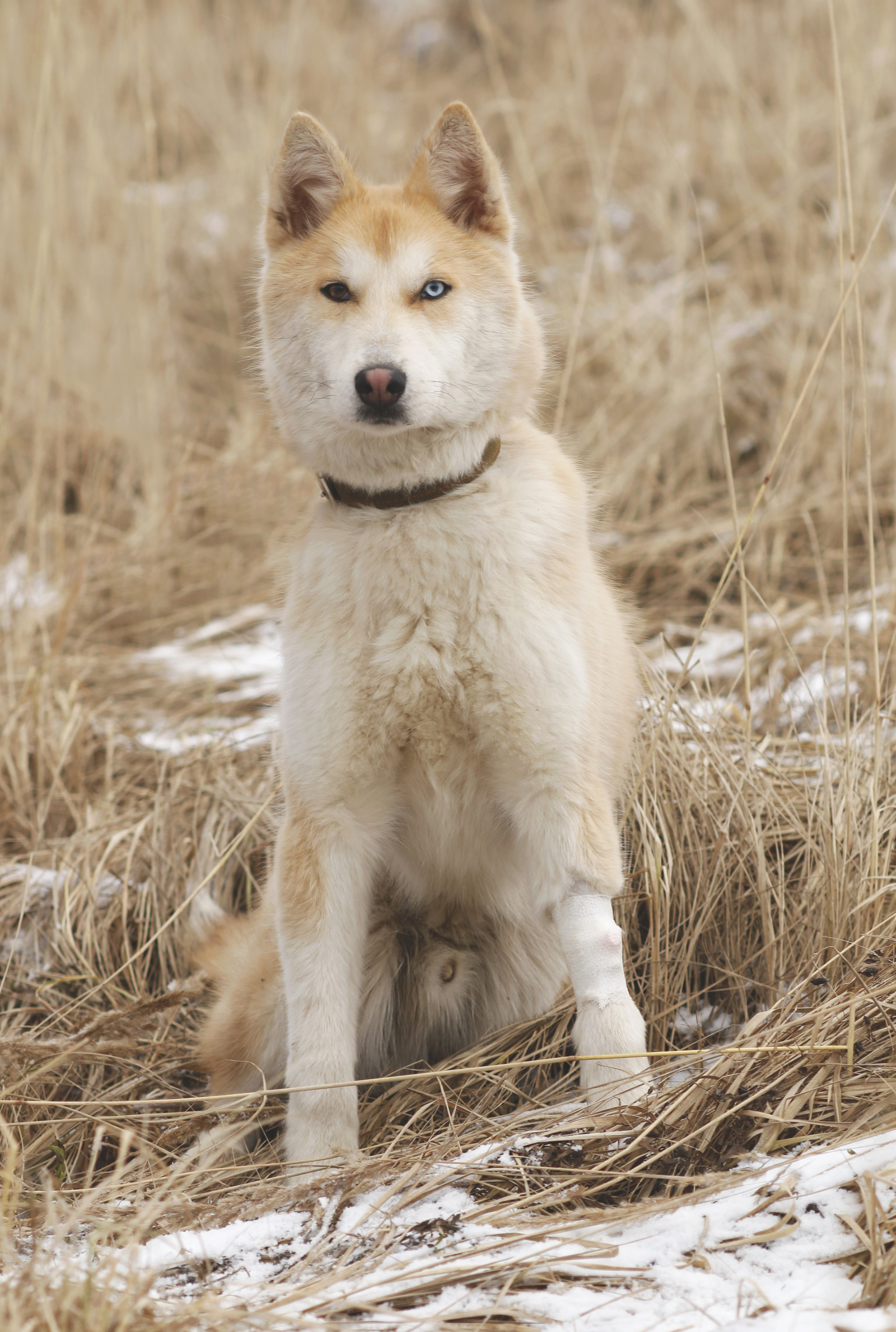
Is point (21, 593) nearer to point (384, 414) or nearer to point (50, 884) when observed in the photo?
point (50, 884)

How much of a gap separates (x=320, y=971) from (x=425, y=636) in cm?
63

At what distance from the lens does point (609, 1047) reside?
1902mm

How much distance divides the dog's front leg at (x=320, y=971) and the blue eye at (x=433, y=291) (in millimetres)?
948

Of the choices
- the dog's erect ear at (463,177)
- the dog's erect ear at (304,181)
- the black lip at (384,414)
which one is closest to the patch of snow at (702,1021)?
the black lip at (384,414)

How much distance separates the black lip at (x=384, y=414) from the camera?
1.90 metres

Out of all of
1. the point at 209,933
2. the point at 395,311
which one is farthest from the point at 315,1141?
the point at 395,311

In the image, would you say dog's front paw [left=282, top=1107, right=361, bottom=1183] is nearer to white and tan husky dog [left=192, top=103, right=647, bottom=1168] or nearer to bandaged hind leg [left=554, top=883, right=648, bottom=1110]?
white and tan husky dog [left=192, top=103, right=647, bottom=1168]

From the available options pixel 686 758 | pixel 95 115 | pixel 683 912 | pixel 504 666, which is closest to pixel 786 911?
pixel 683 912

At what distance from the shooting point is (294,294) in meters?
2.12

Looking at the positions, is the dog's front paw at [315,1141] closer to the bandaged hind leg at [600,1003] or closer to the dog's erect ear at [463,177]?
the bandaged hind leg at [600,1003]

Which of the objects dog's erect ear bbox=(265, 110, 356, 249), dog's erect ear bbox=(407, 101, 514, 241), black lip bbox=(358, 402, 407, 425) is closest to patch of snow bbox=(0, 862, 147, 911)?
black lip bbox=(358, 402, 407, 425)

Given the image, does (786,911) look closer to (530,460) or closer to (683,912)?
(683,912)

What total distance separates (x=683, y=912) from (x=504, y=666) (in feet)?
2.74

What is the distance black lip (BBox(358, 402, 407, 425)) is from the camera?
190 centimetres
